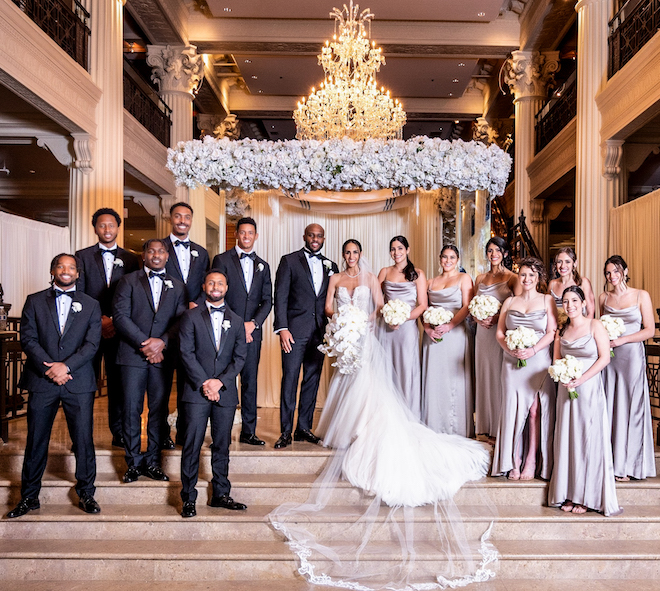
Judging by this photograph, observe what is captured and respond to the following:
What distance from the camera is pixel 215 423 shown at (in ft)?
15.2

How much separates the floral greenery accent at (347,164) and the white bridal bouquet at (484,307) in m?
1.33

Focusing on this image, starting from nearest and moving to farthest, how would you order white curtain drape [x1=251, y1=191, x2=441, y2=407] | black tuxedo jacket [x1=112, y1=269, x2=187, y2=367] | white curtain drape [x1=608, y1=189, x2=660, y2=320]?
black tuxedo jacket [x1=112, y1=269, x2=187, y2=367] < white curtain drape [x1=251, y1=191, x2=441, y2=407] < white curtain drape [x1=608, y1=189, x2=660, y2=320]

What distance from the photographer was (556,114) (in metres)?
12.0

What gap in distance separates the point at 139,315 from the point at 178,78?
8857 mm

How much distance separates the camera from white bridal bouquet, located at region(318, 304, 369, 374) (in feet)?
17.4

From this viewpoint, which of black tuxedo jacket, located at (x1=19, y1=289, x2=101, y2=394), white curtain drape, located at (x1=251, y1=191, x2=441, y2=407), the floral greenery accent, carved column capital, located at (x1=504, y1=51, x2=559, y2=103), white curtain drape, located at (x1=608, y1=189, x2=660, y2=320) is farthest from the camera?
carved column capital, located at (x1=504, y1=51, x2=559, y2=103)

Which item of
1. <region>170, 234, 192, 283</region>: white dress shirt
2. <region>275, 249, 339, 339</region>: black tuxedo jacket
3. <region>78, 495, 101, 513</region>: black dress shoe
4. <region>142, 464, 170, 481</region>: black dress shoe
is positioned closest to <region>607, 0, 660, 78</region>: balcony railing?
<region>275, 249, 339, 339</region>: black tuxedo jacket

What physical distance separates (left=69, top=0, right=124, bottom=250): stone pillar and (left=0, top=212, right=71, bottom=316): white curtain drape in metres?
1.48

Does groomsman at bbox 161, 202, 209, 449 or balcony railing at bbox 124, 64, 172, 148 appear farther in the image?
balcony railing at bbox 124, 64, 172, 148

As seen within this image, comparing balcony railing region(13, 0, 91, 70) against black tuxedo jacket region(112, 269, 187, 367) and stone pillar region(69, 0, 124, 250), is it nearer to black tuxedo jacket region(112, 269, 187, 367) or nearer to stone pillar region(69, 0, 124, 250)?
stone pillar region(69, 0, 124, 250)

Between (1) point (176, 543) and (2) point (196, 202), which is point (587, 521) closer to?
(1) point (176, 543)

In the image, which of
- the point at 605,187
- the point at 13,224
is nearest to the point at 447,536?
the point at 605,187

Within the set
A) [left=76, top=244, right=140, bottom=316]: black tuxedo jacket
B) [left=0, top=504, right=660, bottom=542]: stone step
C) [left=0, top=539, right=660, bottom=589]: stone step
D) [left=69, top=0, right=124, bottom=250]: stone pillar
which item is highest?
[left=69, top=0, right=124, bottom=250]: stone pillar

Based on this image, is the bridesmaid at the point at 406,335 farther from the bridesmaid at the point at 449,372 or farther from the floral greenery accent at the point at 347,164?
the floral greenery accent at the point at 347,164
